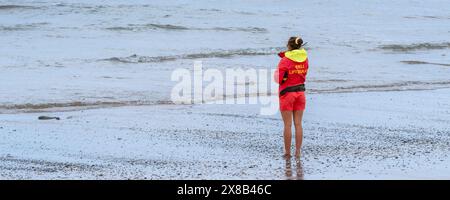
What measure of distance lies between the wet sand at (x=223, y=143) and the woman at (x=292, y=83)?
1.05 ft

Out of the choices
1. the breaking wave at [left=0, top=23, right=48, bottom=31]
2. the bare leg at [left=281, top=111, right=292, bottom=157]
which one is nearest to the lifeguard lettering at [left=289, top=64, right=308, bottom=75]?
the bare leg at [left=281, top=111, right=292, bottom=157]

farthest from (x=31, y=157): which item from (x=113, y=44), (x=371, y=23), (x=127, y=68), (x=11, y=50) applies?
(x=371, y=23)

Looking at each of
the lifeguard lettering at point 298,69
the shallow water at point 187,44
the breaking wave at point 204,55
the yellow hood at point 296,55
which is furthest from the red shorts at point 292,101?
the breaking wave at point 204,55

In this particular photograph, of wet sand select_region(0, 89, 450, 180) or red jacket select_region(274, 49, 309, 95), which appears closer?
wet sand select_region(0, 89, 450, 180)

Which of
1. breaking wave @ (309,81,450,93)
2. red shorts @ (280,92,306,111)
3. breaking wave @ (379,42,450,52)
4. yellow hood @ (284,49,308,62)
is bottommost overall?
breaking wave @ (379,42,450,52)

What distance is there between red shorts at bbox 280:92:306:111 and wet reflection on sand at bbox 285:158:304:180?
2.22 ft

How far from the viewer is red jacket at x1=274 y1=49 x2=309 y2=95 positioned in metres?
10.8

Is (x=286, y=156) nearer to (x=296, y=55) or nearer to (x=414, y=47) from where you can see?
(x=296, y=55)

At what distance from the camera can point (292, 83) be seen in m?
10.9

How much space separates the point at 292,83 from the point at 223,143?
144 centimetres

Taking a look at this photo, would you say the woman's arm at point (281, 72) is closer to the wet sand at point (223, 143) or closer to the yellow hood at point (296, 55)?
the yellow hood at point (296, 55)

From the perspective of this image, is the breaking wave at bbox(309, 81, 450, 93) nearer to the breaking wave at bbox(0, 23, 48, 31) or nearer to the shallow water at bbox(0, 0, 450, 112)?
the shallow water at bbox(0, 0, 450, 112)

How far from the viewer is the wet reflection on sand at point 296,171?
32.1 feet

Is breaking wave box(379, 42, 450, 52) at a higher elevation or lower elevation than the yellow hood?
lower
